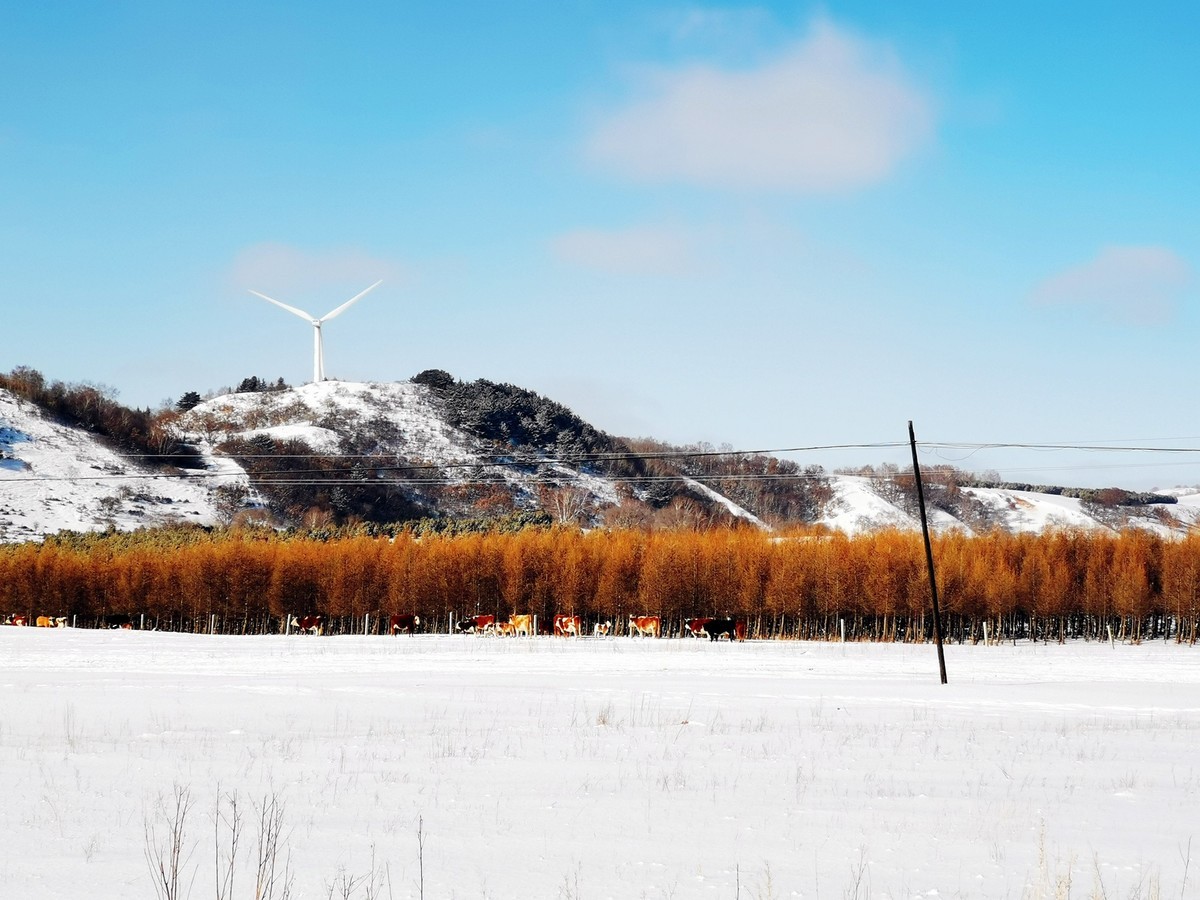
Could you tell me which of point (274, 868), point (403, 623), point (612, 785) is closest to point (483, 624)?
point (403, 623)

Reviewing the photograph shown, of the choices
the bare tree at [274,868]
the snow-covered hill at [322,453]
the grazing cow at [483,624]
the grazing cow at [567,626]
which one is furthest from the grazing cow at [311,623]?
the bare tree at [274,868]

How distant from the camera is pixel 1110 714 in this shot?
20500 millimetres

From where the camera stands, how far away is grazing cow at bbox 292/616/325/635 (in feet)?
193

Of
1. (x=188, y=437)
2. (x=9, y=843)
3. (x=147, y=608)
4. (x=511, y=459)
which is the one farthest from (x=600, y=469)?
(x=9, y=843)

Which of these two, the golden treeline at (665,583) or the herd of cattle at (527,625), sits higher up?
the golden treeline at (665,583)

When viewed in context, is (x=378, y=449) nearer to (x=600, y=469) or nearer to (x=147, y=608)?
(x=600, y=469)

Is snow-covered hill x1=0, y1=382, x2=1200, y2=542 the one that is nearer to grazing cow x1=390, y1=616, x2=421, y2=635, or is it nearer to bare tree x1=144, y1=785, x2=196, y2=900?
grazing cow x1=390, y1=616, x2=421, y2=635

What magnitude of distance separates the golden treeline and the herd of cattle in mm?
1422

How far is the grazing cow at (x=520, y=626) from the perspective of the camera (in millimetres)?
54916

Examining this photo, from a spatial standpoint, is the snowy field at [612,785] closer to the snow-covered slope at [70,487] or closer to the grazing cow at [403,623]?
the grazing cow at [403,623]

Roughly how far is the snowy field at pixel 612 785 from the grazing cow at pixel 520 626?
94.9ft

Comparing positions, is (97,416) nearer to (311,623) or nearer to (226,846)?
(311,623)

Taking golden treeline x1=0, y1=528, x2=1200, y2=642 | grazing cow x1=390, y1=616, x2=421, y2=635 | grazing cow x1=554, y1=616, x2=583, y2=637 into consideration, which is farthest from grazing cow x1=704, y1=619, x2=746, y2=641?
grazing cow x1=390, y1=616, x2=421, y2=635

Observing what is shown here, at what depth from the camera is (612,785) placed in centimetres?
1191
